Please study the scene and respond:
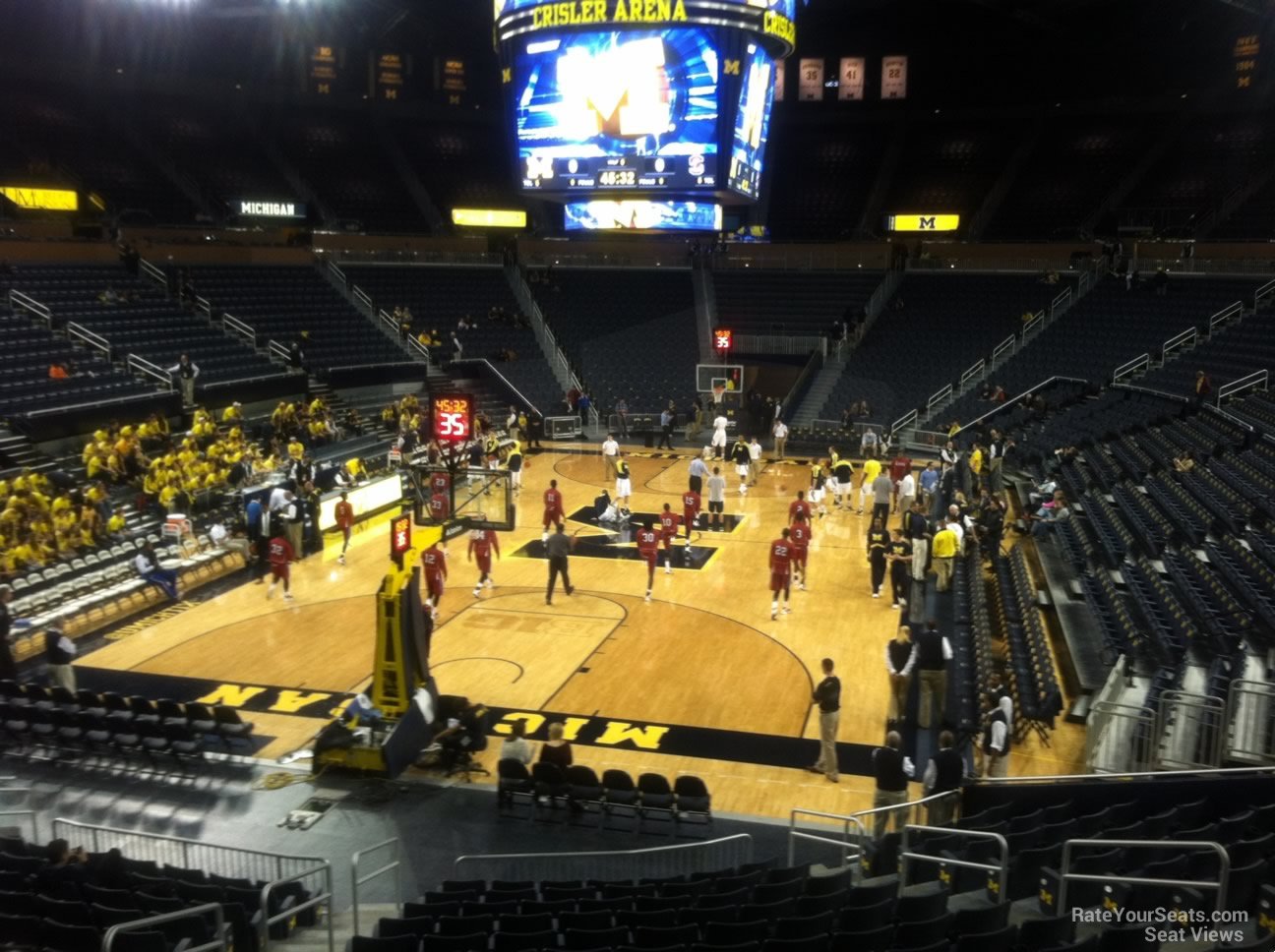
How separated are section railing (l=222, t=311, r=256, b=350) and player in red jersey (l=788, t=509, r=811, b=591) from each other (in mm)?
20244

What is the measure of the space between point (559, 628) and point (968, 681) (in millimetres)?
6477

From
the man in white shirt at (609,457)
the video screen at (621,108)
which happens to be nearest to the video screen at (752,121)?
the video screen at (621,108)

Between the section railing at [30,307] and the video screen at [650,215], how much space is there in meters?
14.0

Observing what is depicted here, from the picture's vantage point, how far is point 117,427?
23781 mm

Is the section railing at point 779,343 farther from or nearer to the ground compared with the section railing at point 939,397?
farther from the ground

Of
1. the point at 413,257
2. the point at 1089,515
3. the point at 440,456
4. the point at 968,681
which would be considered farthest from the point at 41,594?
the point at 413,257

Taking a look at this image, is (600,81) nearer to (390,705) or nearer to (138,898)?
(390,705)

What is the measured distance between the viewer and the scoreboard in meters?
22.4

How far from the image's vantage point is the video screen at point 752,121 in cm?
2414

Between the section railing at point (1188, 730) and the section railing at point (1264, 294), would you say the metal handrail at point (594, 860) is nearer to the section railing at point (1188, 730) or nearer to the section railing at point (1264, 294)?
the section railing at point (1188, 730)

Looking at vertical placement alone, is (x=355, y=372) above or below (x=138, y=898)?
above

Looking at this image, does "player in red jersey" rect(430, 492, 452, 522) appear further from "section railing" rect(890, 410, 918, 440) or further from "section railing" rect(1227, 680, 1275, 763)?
"section railing" rect(890, 410, 918, 440)

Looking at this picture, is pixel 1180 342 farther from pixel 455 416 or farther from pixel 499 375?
pixel 455 416

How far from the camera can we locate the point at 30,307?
26.6 m
